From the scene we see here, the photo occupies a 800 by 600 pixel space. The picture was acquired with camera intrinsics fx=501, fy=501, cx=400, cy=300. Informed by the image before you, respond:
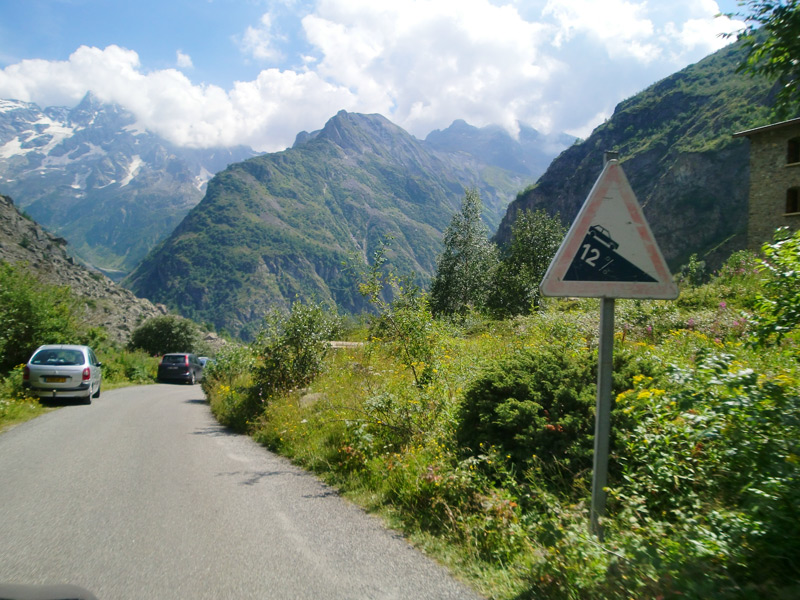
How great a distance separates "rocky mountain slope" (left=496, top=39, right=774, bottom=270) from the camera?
9638cm

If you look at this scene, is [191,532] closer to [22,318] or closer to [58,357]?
[58,357]

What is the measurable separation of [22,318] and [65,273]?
48.6 m

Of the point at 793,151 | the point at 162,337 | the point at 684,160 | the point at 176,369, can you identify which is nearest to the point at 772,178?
the point at 793,151

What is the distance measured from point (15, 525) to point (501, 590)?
14.0 ft

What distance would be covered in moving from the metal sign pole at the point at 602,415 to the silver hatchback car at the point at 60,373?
15297 mm

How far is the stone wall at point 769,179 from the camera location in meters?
30.1

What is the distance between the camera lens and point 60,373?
1405cm

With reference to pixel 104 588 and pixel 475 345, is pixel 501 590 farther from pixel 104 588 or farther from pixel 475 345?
pixel 475 345

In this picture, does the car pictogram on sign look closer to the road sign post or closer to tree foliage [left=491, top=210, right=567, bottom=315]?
the road sign post

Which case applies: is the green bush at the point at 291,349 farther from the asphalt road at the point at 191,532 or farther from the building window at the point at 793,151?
the building window at the point at 793,151

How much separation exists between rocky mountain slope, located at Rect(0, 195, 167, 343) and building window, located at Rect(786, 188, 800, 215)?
154ft

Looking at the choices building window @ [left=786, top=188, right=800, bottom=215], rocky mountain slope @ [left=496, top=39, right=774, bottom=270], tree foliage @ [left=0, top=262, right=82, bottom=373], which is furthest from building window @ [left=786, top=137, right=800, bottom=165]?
rocky mountain slope @ [left=496, top=39, right=774, bottom=270]

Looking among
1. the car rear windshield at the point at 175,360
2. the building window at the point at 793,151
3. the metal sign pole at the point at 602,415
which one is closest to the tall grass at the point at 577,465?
the metal sign pole at the point at 602,415

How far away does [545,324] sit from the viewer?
10.9m
